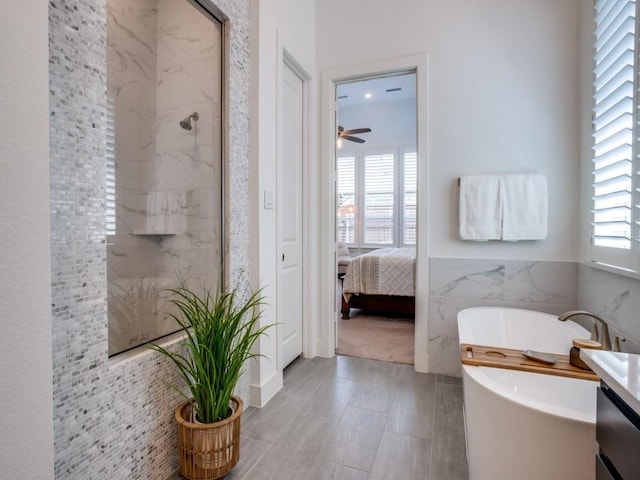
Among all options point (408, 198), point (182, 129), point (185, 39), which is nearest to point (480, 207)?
point (182, 129)

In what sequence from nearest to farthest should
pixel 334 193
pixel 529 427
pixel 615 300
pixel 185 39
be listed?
pixel 529 427
pixel 615 300
pixel 185 39
pixel 334 193

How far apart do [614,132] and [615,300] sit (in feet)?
2.88

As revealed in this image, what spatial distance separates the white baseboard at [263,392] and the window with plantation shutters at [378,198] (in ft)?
15.0

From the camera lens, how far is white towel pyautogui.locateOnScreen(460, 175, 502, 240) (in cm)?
242

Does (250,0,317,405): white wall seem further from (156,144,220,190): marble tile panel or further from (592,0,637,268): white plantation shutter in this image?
(592,0,637,268): white plantation shutter

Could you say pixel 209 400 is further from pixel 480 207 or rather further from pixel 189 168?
pixel 480 207

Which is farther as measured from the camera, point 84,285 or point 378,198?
point 378,198

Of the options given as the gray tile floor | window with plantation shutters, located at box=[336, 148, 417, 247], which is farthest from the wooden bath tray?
window with plantation shutters, located at box=[336, 148, 417, 247]

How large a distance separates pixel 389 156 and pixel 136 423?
602 centimetres

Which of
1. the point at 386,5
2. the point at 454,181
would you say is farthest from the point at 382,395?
the point at 386,5

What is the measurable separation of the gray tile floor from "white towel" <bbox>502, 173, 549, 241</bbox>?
1.23 m

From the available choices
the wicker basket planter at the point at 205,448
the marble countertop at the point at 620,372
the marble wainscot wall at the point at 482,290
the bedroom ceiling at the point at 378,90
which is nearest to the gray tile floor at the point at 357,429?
the wicker basket planter at the point at 205,448

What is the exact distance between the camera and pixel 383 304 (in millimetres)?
4059

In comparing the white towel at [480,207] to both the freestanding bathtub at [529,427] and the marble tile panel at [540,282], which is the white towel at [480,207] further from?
the freestanding bathtub at [529,427]
